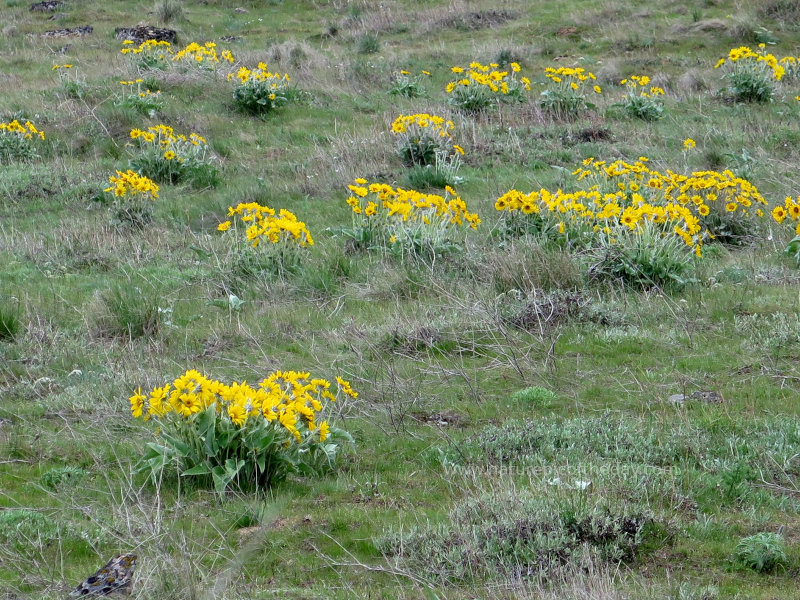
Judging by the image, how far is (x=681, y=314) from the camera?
23.4 ft

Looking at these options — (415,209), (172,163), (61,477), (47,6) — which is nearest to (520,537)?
(61,477)

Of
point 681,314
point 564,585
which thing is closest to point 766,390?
point 681,314

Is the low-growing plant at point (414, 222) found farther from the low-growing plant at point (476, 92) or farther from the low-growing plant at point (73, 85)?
the low-growing plant at point (73, 85)

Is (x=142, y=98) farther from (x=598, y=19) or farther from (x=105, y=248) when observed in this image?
(x=598, y=19)

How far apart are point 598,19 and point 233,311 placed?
1533 centimetres

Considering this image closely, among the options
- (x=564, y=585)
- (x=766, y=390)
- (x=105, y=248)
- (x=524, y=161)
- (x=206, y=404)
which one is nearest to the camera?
(x=564, y=585)

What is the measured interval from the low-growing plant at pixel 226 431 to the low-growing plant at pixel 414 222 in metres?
3.90

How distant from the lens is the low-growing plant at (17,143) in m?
12.5

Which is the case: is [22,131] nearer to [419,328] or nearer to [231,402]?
[419,328]

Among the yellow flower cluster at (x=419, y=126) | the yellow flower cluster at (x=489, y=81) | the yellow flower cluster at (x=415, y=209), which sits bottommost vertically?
the yellow flower cluster at (x=415, y=209)

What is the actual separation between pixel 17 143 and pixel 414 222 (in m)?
6.73

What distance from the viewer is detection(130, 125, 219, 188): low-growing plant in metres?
11.8

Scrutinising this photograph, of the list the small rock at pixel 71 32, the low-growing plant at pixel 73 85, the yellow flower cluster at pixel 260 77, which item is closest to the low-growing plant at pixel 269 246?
the yellow flower cluster at pixel 260 77

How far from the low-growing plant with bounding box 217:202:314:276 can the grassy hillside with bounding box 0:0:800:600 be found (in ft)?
0.14
